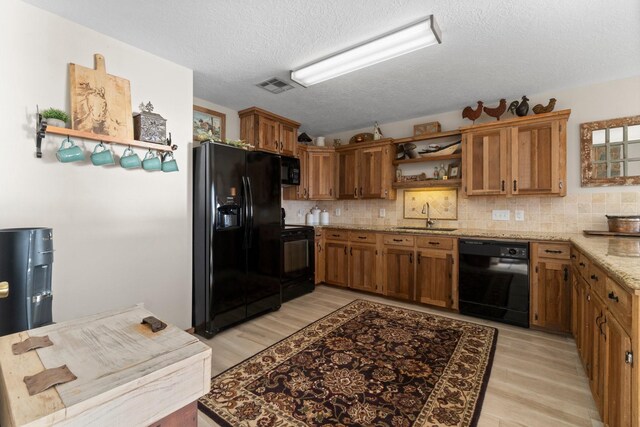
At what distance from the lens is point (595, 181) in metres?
2.99

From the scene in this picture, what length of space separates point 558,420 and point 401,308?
1.84m

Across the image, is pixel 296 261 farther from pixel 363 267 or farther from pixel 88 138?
pixel 88 138

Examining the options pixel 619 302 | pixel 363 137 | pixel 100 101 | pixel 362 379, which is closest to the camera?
pixel 619 302

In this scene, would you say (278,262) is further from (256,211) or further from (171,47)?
(171,47)

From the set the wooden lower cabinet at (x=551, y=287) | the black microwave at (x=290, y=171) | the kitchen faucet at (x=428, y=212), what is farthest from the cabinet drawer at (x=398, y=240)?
the black microwave at (x=290, y=171)

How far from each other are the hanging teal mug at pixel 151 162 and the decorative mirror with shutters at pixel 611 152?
4.24 m

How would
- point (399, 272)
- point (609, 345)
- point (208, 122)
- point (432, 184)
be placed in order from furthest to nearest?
point (432, 184), point (399, 272), point (208, 122), point (609, 345)

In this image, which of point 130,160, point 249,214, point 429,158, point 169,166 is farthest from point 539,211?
point 130,160

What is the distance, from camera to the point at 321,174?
464 centimetres

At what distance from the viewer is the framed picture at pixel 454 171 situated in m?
3.71

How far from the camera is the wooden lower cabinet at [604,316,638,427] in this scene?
3.91 ft

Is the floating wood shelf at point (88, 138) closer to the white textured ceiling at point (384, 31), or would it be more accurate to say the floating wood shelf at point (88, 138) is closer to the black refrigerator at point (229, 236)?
the black refrigerator at point (229, 236)

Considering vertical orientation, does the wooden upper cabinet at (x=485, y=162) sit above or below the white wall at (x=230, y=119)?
below

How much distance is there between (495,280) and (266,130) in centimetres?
329
